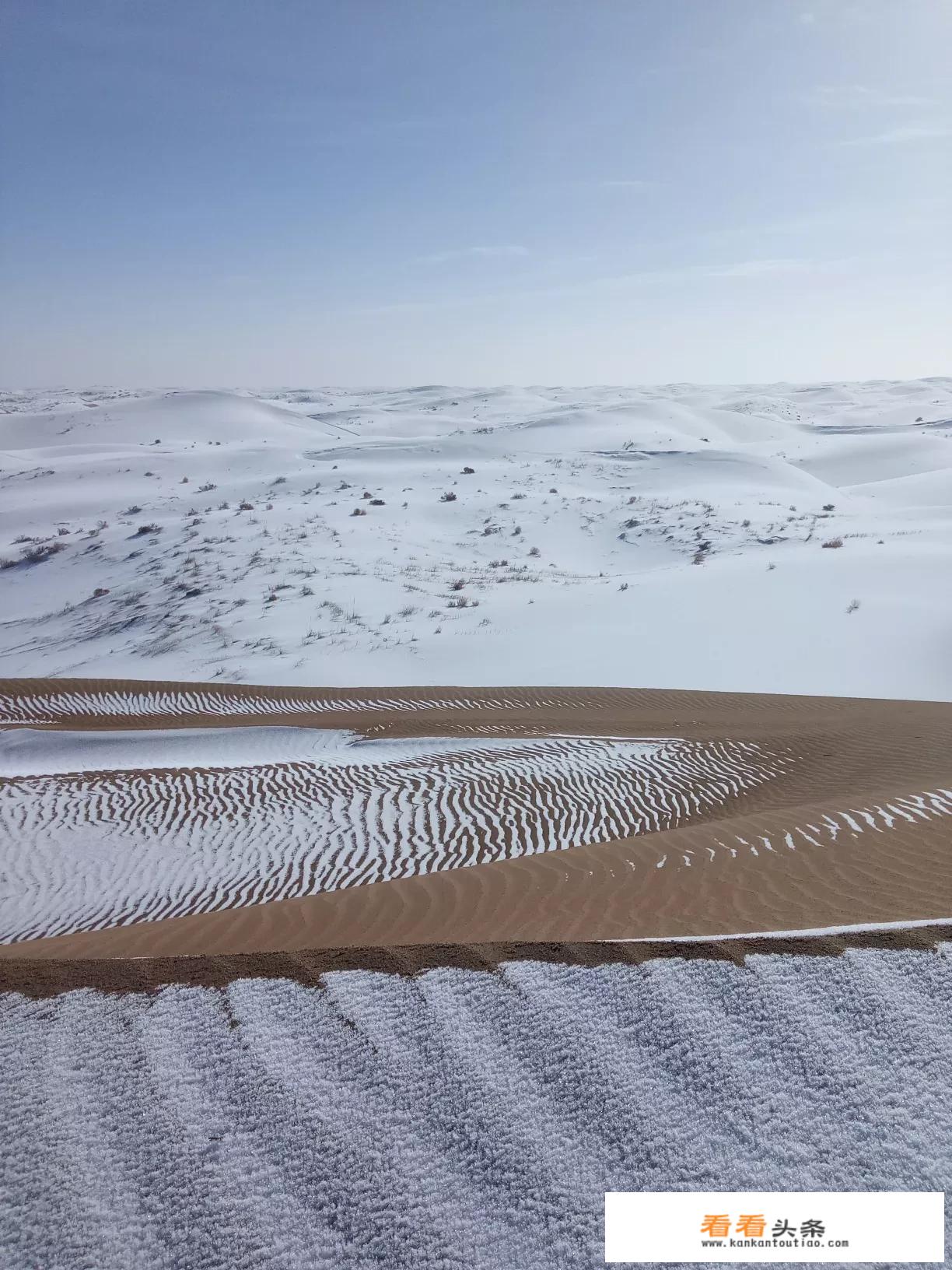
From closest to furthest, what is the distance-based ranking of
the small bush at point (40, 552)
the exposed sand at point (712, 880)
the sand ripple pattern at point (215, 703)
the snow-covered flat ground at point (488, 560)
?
the exposed sand at point (712, 880)
the sand ripple pattern at point (215, 703)
the snow-covered flat ground at point (488, 560)
the small bush at point (40, 552)

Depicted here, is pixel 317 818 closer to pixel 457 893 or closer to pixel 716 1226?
pixel 457 893

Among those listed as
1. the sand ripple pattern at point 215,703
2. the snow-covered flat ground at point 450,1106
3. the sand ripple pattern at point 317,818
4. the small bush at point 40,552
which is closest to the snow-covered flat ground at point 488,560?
the small bush at point 40,552

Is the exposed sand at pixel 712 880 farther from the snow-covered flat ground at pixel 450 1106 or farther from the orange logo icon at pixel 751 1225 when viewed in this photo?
the orange logo icon at pixel 751 1225

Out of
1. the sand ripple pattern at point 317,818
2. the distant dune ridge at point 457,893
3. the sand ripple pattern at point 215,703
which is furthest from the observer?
the sand ripple pattern at point 215,703

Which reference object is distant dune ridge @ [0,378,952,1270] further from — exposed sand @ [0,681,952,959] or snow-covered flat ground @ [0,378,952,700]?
snow-covered flat ground @ [0,378,952,700]

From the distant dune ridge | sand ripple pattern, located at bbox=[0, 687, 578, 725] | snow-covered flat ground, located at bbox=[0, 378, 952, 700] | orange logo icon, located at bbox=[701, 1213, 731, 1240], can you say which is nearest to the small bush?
snow-covered flat ground, located at bbox=[0, 378, 952, 700]

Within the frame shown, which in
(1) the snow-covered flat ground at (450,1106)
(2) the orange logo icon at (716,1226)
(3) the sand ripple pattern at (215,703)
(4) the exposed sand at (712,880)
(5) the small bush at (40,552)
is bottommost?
(3) the sand ripple pattern at (215,703)
